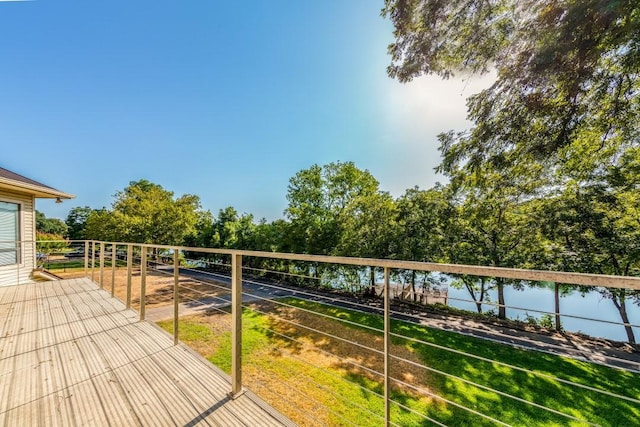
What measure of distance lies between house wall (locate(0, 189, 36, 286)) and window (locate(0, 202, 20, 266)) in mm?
89

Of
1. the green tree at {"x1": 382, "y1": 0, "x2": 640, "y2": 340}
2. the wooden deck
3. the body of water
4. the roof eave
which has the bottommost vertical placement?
the body of water

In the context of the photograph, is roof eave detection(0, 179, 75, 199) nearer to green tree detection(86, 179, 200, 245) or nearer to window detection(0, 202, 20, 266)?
window detection(0, 202, 20, 266)

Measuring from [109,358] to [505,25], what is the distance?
760 centimetres

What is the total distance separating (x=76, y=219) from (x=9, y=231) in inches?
1560

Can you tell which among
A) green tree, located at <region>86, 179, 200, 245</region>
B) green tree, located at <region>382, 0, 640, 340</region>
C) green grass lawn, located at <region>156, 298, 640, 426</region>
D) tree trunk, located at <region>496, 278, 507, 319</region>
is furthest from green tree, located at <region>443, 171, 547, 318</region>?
green tree, located at <region>86, 179, 200, 245</region>

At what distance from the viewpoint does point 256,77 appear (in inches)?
439

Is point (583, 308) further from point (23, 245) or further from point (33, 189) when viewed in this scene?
point (23, 245)

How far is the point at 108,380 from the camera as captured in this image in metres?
2.28

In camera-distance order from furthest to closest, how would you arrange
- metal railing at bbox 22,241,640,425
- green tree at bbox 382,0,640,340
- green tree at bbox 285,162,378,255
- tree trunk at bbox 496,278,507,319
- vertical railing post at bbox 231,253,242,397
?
1. green tree at bbox 285,162,378,255
2. tree trunk at bbox 496,278,507,319
3. green tree at bbox 382,0,640,340
4. vertical railing post at bbox 231,253,242,397
5. metal railing at bbox 22,241,640,425

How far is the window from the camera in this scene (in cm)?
682

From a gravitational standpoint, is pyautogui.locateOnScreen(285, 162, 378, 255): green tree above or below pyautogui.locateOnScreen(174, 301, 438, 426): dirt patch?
above

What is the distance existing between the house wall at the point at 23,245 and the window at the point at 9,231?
9cm

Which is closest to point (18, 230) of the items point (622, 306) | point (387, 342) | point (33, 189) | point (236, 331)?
point (33, 189)

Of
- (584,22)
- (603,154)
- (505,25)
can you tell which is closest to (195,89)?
(505,25)
